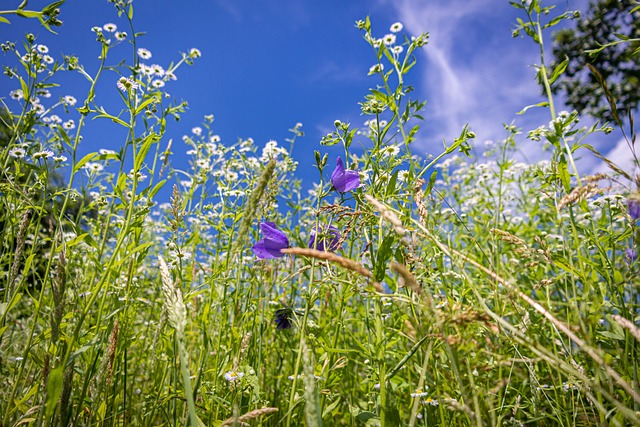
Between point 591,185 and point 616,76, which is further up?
point 616,76

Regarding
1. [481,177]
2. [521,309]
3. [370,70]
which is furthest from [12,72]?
[481,177]

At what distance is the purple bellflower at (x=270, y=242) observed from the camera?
181 centimetres

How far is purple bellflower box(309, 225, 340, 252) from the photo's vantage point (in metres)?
1.63

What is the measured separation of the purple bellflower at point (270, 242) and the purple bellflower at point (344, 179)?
0.32 m

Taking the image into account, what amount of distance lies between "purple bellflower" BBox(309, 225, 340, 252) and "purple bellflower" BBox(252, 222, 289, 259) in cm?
13

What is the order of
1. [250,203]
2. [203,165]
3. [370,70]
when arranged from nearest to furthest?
[250,203], [370,70], [203,165]

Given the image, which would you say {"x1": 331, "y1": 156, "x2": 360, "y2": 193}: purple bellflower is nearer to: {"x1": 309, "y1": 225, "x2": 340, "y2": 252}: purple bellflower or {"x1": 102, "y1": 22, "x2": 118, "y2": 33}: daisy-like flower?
{"x1": 309, "y1": 225, "x2": 340, "y2": 252}: purple bellflower

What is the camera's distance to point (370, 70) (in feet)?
7.90

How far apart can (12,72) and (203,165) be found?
1450 mm

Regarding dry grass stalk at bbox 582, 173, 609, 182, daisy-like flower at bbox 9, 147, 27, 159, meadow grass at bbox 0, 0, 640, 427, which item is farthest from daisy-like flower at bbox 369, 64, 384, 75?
daisy-like flower at bbox 9, 147, 27, 159

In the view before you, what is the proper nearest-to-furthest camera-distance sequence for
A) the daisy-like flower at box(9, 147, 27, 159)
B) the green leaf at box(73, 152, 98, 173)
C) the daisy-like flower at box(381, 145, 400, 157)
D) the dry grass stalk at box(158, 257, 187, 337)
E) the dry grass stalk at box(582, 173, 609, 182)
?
the dry grass stalk at box(158, 257, 187, 337) → the dry grass stalk at box(582, 173, 609, 182) → the green leaf at box(73, 152, 98, 173) → the daisy-like flower at box(381, 145, 400, 157) → the daisy-like flower at box(9, 147, 27, 159)

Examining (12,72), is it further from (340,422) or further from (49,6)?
(340,422)

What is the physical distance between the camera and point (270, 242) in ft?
6.00

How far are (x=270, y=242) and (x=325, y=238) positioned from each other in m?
0.28
